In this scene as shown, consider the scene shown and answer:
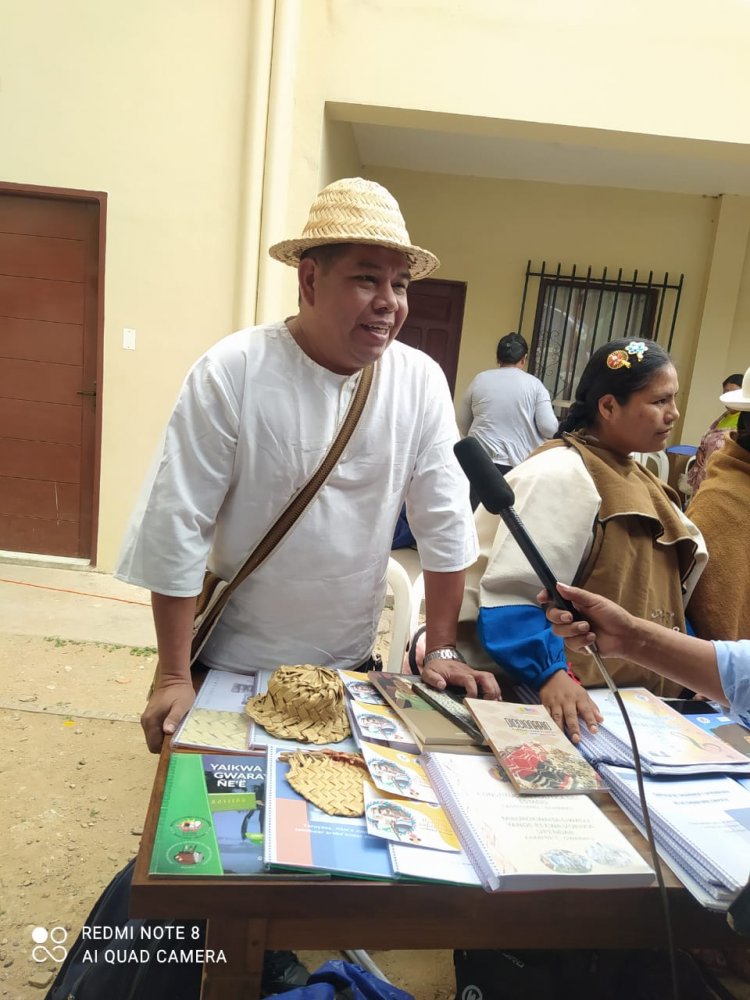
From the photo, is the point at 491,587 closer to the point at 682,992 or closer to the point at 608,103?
the point at 682,992

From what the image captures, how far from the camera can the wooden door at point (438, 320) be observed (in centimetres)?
698

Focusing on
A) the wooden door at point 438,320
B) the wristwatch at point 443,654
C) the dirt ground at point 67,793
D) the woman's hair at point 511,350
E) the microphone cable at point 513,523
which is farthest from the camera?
the wooden door at point 438,320

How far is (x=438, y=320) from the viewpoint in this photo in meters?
7.06

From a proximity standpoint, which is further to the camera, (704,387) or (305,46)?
(704,387)

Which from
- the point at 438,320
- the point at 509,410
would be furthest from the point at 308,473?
the point at 438,320

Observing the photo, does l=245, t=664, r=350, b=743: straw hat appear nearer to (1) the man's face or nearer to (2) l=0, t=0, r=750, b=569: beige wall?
(1) the man's face

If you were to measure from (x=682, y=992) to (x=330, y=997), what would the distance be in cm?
76

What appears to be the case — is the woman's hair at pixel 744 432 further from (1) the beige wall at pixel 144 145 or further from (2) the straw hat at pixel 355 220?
(1) the beige wall at pixel 144 145

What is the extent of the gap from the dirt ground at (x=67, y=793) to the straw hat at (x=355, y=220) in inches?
74.1

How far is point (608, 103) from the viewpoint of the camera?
4.57 m

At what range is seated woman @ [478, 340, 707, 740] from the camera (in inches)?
62.2

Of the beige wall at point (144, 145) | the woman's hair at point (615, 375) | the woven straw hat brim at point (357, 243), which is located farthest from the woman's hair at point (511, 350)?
the woven straw hat brim at point (357, 243)

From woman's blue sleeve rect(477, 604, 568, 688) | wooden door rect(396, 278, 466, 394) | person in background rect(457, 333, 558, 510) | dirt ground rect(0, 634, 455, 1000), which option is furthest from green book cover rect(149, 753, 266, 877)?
wooden door rect(396, 278, 466, 394)

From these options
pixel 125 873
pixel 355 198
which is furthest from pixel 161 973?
pixel 355 198
